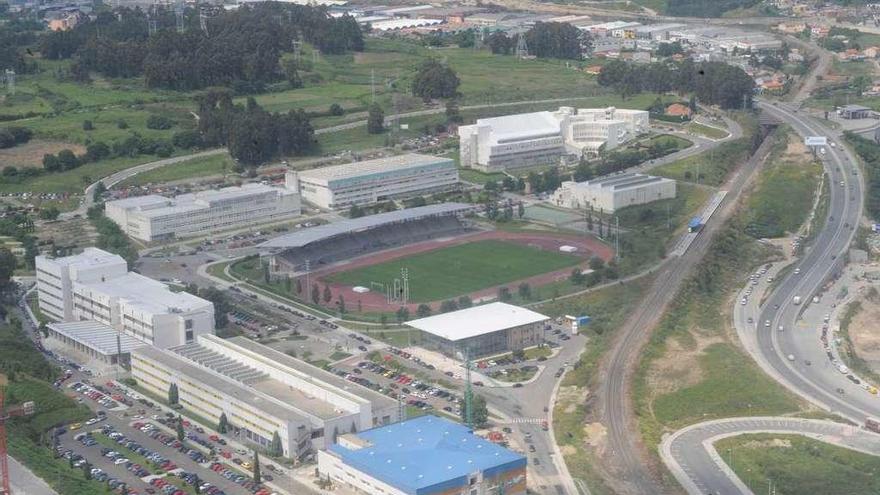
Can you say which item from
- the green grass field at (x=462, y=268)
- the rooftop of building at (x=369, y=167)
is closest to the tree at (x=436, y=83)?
the rooftop of building at (x=369, y=167)

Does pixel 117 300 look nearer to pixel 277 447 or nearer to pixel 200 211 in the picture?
pixel 277 447

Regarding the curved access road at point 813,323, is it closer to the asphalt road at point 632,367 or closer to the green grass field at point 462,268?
the asphalt road at point 632,367

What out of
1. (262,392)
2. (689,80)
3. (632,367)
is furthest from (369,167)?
(262,392)

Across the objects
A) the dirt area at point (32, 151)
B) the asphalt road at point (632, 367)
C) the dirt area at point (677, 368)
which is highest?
the asphalt road at point (632, 367)

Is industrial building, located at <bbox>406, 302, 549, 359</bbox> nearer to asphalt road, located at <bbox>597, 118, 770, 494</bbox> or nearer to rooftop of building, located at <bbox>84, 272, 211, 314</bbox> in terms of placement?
asphalt road, located at <bbox>597, 118, 770, 494</bbox>

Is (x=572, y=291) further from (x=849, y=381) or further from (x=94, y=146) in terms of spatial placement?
(x=94, y=146)

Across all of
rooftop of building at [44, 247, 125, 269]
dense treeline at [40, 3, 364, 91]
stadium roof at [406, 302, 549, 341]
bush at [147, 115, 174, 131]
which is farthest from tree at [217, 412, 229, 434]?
dense treeline at [40, 3, 364, 91]
